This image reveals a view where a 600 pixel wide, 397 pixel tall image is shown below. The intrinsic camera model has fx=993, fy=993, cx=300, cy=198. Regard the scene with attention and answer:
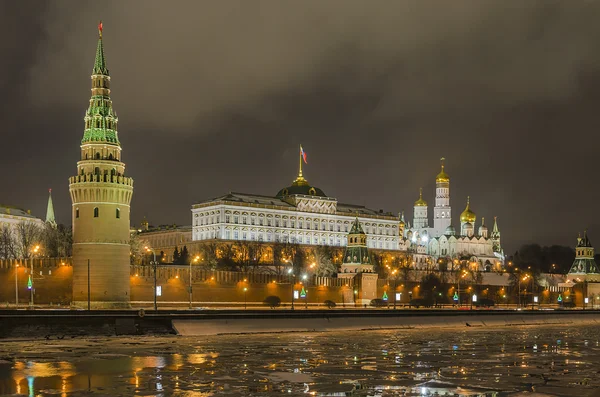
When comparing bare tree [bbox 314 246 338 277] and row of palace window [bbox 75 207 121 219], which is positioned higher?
row of palace window [bbox 75 207 121 219]

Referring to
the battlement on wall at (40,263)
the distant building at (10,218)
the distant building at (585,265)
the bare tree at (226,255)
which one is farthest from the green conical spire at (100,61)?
the distant building at (10,218)

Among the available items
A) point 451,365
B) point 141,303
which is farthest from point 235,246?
point 451,365

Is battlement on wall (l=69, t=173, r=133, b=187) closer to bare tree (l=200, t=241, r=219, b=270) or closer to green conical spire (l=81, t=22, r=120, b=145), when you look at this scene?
green conical spire (l=81, t=22, r=120, b=145)

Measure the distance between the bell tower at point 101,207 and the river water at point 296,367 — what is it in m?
22.8

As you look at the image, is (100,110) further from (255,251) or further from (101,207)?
(255,251)

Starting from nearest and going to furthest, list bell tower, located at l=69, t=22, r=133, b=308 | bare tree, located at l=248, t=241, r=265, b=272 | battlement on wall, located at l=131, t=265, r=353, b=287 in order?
bell tower, located at l=69, t=22, r=133, b=308
battlement on wall, located at l=131, t=265, r=353, b=287
bare tree, located at l=248, t=241, r=265, b=272

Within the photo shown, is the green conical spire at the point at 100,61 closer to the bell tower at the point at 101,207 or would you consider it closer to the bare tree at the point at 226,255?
the bell tower at the point at 101,207

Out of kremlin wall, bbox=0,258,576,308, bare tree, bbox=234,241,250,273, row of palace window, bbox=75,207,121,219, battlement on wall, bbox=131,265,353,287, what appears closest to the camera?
row of palace window, bbox=75,207,121,219

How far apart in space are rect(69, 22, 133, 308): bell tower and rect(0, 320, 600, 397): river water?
22.8 metres

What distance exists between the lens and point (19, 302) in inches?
3561

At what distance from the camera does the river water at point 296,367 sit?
3669 cm

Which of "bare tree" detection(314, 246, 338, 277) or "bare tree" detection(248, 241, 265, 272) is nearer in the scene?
"bare tree" detection(314, 246, 338, 277)

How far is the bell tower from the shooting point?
278 ft

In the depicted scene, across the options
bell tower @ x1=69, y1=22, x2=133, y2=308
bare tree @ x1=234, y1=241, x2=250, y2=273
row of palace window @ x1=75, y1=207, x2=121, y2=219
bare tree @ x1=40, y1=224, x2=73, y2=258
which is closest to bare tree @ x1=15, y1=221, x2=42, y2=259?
bare tree @ x1=40, y1=224, x2=73, y2=258
